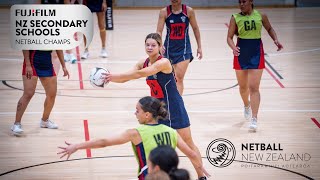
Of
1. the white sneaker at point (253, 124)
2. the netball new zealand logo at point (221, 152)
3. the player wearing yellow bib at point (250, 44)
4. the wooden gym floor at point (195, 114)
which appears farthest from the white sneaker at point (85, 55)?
the netball new zealand logo at point (221, 152)

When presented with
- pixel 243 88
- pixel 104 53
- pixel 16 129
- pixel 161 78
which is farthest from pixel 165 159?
pixel 104 53

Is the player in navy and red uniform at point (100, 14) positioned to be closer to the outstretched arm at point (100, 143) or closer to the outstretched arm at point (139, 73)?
the outstretched arm at point (139, 73)

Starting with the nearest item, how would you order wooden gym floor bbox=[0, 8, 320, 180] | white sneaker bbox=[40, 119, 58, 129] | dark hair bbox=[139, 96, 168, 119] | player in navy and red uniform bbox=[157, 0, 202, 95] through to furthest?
1. dark hair bbox=[139, 96, 168, 119]
2. wooden gym floor bbox=[0, 8, 320, 180]
3. white sneaker bbox=[40, 119, 58, 129]
4. player in navy and red uniform bbox=[157, 0, 202, 95]

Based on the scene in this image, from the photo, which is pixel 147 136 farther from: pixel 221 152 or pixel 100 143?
pixel 221 152

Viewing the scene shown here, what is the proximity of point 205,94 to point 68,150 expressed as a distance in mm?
7769

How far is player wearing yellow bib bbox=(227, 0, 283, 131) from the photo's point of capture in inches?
456

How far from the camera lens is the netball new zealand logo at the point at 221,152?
10.2 metres

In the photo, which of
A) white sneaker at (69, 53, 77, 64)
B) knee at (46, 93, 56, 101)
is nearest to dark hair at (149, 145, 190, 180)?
knee at (46, 93, 56, 101)

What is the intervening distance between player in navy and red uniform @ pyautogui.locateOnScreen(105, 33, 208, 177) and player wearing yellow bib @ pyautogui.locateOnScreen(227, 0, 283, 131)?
9.68 ft

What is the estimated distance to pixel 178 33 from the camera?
1237cm

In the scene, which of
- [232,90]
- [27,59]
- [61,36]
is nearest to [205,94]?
[232,90]

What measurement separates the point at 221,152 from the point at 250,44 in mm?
2014

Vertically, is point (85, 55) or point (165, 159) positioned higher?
point (165, 159)

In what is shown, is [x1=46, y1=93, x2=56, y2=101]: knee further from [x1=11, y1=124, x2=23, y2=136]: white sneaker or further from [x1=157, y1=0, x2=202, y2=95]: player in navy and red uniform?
[x1=157, y1=0, x2=202, y2=95]: player in navy and red uniform
